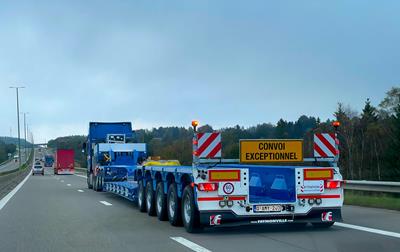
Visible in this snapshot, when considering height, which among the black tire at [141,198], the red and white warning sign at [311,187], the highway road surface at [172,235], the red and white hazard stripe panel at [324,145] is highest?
the red and white hazard stripe panel at [324,145]

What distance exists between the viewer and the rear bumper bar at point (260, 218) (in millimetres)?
11555

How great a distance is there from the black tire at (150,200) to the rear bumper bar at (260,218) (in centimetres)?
425

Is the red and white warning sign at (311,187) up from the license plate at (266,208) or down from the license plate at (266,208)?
Answer: up

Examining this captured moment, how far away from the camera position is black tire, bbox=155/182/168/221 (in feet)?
47.5

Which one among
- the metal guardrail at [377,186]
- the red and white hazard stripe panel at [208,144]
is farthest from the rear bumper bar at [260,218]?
the metal guardrail at [377,186]

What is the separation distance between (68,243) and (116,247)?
1163 millimetres

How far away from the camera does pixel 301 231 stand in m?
12.1

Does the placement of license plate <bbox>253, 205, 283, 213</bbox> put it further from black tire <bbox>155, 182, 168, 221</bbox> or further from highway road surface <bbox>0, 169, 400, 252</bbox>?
black tire <bbox>155, 182, 168, 221</bbox>

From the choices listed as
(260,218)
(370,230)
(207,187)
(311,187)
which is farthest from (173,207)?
(370,230)

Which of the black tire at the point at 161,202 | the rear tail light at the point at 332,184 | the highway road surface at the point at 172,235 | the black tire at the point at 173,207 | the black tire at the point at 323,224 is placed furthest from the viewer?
the black tire at the point at 161,202

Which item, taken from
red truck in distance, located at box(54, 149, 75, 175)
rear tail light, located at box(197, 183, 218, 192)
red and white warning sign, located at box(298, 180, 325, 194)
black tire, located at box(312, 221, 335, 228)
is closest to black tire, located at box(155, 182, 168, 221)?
rear tail light, located at box(197, 183, 218, 192)

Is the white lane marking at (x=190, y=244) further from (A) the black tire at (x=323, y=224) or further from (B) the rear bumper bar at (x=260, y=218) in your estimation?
(A) the black tire at (x=323, y=224)

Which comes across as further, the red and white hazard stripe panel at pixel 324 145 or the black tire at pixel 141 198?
the black tire at pixel 141 198

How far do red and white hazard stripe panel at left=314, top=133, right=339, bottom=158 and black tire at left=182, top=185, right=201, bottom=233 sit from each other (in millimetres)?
2992
